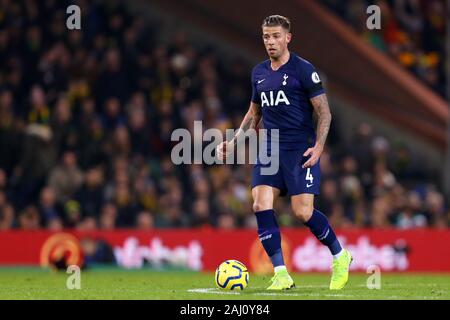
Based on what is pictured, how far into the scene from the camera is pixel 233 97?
22.3 m

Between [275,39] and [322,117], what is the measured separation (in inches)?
34.1

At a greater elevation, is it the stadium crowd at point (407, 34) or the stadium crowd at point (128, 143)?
the stadium crowd at point (407, 34)

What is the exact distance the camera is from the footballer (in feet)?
36.1

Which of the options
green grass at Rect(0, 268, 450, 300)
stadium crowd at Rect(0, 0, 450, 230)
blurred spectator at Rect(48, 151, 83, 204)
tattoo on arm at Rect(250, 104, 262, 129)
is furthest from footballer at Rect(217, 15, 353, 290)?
blurred spectator at Rect(48, 151, 83, 204)

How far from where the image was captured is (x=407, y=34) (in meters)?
24.9

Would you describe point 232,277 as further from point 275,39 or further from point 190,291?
point 275,39

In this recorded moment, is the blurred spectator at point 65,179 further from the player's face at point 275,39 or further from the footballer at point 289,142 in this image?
the player's face at point 275,39

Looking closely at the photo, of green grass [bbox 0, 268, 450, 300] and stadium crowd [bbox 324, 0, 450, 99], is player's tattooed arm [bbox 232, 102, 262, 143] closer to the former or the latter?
green grass [bbox 0, 268, 450, 300]

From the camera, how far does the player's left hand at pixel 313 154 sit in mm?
10945

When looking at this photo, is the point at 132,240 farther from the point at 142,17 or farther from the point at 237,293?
the point at 237,293

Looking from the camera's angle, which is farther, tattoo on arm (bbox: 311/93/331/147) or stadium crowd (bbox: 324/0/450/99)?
stadium crowd (bbox: 324/0/450/99)

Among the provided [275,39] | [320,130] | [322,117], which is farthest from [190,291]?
[275,39]

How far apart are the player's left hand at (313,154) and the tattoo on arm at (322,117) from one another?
0.05m

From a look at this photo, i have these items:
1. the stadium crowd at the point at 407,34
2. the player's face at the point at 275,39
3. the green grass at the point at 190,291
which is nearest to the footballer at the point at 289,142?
the player's face at the point at 275,39
